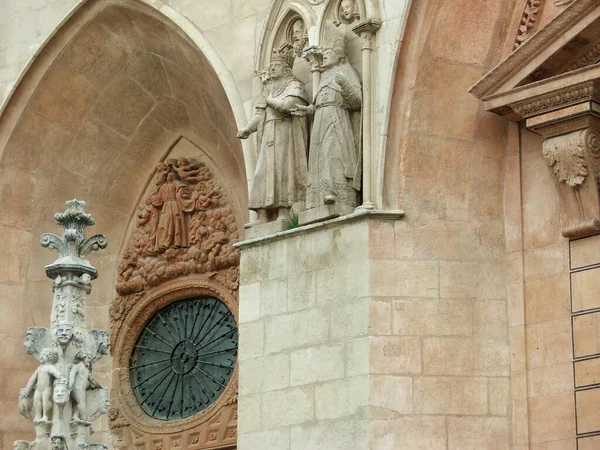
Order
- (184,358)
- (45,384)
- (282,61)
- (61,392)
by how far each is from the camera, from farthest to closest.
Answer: (184,358) → (282,61) → (45,384) → (61,392)

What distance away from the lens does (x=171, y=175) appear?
692 inches

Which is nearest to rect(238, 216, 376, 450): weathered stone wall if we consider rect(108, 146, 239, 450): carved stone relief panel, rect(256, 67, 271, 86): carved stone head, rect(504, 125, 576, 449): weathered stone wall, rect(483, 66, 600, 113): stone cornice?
rect(504, 125, 576, 449): weathered stone wall

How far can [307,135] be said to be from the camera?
14.6 meters

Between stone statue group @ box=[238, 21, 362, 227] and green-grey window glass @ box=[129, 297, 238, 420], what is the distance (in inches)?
101

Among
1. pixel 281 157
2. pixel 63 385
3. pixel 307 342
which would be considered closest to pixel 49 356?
pixel 63 385

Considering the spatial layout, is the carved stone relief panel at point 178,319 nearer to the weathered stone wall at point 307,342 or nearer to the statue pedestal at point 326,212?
the weathered stone wall at point 307,342

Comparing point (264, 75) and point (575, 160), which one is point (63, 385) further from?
point (575, 160)

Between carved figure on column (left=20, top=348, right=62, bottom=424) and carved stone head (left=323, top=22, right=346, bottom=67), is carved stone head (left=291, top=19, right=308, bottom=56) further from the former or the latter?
carved figure on column (left=20, top=348, right=62, bottom=424)

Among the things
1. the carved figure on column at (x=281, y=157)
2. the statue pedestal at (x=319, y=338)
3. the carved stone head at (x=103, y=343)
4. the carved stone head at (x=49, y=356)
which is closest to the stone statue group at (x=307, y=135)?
the carved figure on column at (x=281, y=157)

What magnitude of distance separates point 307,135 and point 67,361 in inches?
113

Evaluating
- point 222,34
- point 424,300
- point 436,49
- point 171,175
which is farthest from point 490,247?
point 171,175

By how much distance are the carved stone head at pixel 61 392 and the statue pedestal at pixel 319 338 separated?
69.5 inches

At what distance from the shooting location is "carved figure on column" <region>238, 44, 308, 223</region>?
14.4 metres

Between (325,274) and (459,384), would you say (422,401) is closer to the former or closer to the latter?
(459,384)
